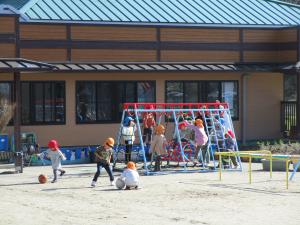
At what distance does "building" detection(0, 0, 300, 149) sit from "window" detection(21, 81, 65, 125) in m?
0.03

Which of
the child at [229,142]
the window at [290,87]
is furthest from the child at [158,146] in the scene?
the window at [290,87]

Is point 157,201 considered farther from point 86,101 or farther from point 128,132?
point 86,101

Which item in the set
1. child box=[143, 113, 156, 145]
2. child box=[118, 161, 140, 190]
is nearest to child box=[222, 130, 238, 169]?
child box=[143, 113, 156, 145]

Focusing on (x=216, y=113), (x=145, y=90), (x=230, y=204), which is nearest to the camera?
(x=230, y=204)

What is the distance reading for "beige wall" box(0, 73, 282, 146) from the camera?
94.8 feet

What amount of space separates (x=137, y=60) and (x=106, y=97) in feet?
5.60

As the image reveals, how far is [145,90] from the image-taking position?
30.8 metres

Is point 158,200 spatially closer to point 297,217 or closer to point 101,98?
point 297,217

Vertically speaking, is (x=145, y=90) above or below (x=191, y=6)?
below

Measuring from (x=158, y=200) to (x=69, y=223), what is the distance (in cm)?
367

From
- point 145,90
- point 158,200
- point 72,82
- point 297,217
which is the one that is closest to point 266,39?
point 145,90

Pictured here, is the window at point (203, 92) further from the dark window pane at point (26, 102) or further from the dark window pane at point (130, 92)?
the dark window pane at point (26, 102)

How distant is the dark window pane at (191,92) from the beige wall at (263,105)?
2227 millimetres

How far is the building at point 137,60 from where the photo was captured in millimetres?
28438
